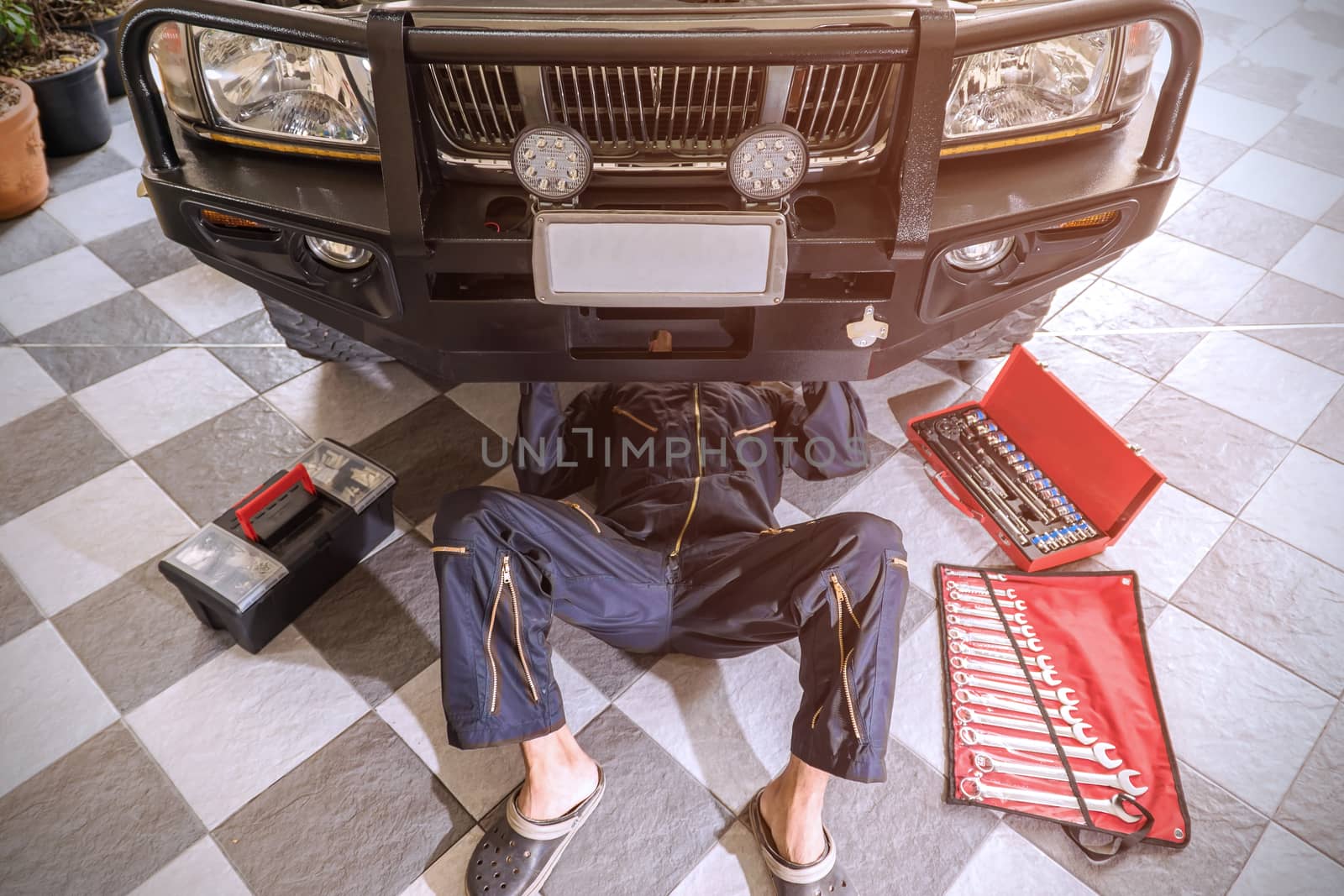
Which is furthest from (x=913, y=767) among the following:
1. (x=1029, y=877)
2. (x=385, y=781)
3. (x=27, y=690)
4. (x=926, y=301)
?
(x=27, y=690)

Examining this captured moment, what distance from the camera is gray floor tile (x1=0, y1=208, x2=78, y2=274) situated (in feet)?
9.02

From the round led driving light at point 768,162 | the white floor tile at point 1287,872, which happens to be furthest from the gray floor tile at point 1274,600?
the round led driving light at point 768,162

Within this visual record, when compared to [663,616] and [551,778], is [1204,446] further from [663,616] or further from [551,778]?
[551,778]

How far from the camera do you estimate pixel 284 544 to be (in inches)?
70.8

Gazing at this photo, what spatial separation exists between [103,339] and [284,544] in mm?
1185

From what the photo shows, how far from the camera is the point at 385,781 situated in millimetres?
1608

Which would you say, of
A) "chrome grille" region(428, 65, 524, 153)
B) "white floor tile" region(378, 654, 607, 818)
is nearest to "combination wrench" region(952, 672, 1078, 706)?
"white floor tile" region(378, 654, 607, 818)

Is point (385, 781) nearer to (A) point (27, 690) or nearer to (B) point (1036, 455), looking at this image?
(A) point (27, 690)

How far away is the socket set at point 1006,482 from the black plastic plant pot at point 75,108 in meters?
3.23

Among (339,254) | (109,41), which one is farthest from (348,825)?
(109,41)

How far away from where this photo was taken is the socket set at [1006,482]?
199 cm

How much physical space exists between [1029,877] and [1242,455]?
1372 millimetres

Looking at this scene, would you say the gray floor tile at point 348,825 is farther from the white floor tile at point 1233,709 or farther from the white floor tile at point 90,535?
the white floor tile at point 1233,709

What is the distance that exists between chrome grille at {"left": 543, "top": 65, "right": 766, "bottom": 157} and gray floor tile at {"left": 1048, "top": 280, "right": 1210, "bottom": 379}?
5.10 feet
